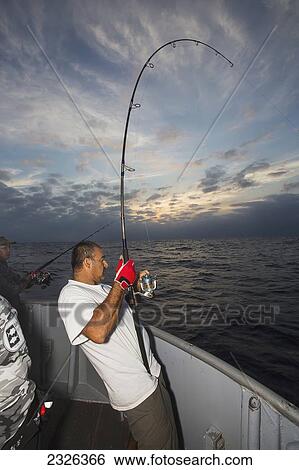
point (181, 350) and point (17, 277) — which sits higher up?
point (17, 277)

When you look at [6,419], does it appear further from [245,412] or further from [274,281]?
[274,281]

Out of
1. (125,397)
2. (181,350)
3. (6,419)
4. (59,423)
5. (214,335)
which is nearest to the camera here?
(6,419)

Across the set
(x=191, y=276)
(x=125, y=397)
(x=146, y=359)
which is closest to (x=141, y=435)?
(x=125, y=397)

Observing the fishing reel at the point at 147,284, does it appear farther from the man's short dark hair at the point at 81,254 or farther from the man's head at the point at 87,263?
the man's short dark hair at the point at 81,254

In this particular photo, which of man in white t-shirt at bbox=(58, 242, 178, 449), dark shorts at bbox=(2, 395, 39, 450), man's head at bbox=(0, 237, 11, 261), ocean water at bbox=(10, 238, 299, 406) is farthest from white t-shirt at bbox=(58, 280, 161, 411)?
ocean water at bbox=(10, 238, 299, 406)

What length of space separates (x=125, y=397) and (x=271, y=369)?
519 centimetres

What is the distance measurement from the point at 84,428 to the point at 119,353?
209cm

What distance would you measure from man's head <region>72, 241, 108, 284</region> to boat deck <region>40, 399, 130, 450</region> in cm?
209

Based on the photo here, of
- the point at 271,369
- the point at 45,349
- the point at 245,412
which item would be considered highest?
the point at 245,412

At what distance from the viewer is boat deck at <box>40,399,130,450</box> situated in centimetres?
309

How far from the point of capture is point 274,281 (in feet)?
48.4

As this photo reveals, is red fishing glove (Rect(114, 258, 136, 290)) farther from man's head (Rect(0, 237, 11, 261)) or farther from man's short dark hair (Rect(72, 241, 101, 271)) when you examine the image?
man's head (Rect(0, 237, 11, 261))

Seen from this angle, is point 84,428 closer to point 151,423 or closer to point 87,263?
point 151,423

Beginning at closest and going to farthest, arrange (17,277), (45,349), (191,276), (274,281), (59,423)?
(59,423) → (45,349) → (17,277) → (274,281) → (191,276)
